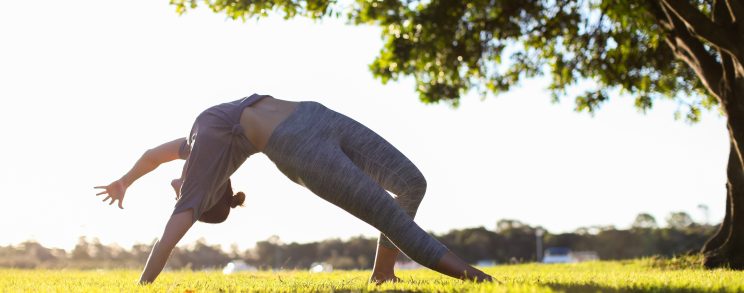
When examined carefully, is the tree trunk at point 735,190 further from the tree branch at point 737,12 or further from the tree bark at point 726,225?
the tree branch at point 737,12

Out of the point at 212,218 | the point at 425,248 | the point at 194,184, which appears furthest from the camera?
the point at 212,218

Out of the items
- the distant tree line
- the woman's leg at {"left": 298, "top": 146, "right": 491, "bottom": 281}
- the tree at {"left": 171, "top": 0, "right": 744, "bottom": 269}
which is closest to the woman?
the woman's leg at {"left": 298, "top": 146, "right": 491, "bottom": 281}

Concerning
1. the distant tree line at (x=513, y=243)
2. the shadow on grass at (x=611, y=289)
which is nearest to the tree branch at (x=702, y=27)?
the shadow on grass at (x=611, y=289)

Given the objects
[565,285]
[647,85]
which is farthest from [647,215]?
[565,285]

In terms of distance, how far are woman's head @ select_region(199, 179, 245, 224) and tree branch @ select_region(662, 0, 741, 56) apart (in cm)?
695

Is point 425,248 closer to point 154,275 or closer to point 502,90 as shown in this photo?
point 154,275

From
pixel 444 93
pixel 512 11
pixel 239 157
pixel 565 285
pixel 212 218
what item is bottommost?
pixel 565 285

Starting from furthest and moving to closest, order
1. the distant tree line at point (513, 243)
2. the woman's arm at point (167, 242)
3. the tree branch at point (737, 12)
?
the distant tree line at point (513, 243), the tree branch at point (737, 12), the woman's arm at point (167, 242)

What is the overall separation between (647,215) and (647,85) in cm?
8466

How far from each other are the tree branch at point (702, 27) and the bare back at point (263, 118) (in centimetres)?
686

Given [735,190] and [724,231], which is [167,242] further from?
[724,231]

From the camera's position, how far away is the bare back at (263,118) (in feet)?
14.9

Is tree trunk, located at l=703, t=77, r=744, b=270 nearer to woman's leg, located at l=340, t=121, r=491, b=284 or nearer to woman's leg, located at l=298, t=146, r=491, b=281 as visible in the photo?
woman's leg, located at l=340, t=121, r=491, b=284

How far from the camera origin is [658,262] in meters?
11.3
